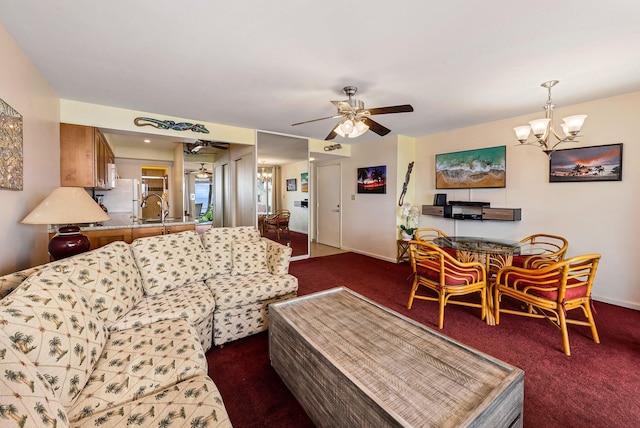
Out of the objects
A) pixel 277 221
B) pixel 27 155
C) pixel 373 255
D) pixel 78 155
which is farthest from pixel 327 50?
pixel 277 221

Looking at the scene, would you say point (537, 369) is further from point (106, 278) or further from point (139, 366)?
point (106, 278)

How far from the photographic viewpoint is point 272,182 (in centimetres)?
634

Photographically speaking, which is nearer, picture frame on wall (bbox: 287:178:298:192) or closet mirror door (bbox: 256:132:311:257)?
closet mirror door (bbox: 256:132:311:257)

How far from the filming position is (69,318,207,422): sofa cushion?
1140mm

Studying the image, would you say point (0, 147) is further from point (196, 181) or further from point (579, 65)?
point (196, 181)

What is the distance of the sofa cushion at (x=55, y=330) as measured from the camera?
1.05m

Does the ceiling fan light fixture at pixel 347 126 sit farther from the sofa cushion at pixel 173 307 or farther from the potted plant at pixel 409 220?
the potted plant at pixel 409 220

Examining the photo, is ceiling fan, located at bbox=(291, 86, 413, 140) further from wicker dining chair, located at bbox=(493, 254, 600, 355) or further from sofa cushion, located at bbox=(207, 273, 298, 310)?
wicker dining chair, located at bbox=(493, 254, 600, 355)

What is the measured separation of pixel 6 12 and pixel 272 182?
4788 mm

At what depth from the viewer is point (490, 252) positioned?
2.57 m

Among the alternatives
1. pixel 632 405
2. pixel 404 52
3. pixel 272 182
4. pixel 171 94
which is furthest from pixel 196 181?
pixel 632 405

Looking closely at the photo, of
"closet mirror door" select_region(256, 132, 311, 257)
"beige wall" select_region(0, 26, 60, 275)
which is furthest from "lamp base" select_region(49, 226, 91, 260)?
"closet mirror door" select_region(256, 132, 311, 257)

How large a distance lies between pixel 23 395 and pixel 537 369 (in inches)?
109

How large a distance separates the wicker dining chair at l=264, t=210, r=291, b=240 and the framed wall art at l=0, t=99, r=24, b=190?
13.6 ft
